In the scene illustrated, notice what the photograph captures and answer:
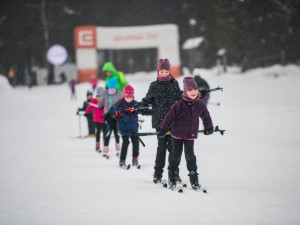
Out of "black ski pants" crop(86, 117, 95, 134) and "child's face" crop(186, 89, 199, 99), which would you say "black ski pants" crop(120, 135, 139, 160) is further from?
"black ski pants" crop(86, 117, 95, 134)

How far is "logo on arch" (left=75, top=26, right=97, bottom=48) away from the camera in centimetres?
3119

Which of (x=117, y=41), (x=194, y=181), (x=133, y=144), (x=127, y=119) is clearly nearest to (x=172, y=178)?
(x=194, y=181)

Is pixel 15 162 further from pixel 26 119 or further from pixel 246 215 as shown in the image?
pixel 26 119

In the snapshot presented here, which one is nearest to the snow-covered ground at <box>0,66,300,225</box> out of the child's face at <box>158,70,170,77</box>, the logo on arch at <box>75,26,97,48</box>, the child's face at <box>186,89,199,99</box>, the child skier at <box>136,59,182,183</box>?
the child skier at <box>136,59,182,183</box>

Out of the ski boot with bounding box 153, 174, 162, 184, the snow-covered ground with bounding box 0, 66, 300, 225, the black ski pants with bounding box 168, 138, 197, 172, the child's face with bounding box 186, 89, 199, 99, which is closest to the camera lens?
the snow-covered ground with bounding box 0, 66, 300, 225

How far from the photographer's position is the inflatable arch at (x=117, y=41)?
3141 cm

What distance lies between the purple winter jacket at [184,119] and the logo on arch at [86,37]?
90.2 ft

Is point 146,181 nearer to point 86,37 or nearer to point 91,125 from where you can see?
point 91,125

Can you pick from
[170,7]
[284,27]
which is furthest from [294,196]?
[170,7]

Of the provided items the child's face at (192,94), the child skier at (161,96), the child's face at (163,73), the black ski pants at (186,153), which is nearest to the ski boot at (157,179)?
the child skier at (161,96)

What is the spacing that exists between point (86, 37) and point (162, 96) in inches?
1066

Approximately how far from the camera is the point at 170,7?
45.3m

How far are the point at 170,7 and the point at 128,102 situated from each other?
1609 inches

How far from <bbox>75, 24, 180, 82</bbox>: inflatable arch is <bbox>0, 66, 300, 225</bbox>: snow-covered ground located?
20480 millimetres
